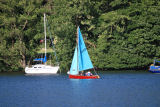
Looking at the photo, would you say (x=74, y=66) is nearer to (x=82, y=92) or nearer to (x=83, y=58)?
(x=83, y=58)

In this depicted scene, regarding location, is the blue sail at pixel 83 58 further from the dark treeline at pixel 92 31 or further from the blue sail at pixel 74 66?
the dark treeline at pixel 92 31

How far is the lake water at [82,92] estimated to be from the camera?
4244cm

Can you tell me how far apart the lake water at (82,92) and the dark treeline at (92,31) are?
10237 mm

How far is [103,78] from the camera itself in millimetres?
64625

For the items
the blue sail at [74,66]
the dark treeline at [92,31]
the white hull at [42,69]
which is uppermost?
the dark treeline at [92,31]

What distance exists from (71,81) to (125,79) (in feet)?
26.4

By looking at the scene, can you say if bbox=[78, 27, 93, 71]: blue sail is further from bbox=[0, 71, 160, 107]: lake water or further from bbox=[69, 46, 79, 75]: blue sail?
bbox=[0, 71, 160, 107]: lake water

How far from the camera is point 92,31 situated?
82.4 m

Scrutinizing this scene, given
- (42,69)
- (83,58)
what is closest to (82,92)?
(83,58)

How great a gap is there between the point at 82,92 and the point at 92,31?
33098 mm

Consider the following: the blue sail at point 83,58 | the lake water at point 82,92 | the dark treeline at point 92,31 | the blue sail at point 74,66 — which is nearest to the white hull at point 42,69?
the dark treeline at point 92,31

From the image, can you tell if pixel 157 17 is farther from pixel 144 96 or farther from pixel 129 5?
pixel 144 96

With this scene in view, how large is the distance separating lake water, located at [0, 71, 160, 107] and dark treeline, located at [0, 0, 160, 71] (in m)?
10.2

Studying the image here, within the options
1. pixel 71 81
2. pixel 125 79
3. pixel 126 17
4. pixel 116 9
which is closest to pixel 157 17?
pixel 126 17
